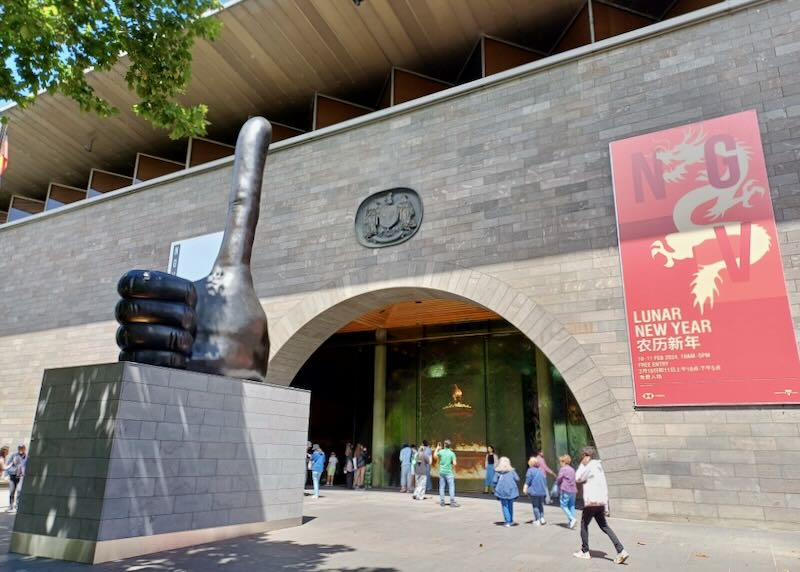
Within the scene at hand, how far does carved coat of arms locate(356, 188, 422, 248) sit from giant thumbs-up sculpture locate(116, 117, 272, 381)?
4805 mm

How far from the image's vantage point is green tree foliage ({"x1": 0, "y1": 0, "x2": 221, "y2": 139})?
6.33 meters

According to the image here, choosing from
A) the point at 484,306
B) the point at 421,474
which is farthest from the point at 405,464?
the point at 484,306

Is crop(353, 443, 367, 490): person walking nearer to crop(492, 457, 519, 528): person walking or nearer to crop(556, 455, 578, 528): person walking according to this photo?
crop(492, 457, 519, 528): person walking

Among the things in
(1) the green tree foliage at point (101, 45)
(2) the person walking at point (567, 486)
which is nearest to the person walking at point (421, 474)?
(2) the person walking at point (567, 486)

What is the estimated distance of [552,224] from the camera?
11750 mm

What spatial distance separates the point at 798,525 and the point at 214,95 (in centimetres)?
1816

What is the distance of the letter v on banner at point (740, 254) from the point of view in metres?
9.74

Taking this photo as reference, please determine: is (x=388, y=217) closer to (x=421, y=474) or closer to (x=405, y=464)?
(x=421, y=474)

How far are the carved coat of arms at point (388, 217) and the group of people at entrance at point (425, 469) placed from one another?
16.6 ft

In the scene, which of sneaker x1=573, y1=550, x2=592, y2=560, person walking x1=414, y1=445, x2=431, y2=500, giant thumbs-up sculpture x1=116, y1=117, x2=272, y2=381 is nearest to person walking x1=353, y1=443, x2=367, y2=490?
person walking x1=414, y1=445, x2=431, y2=500

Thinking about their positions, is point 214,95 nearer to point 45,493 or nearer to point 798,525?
point 45,493

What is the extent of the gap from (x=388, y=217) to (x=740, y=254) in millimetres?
7555

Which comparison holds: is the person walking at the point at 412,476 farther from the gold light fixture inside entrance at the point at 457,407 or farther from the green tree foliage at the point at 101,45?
the green tree foliage at the point at 101,45

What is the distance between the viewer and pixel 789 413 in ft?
29.5
